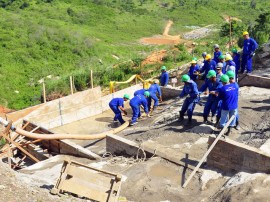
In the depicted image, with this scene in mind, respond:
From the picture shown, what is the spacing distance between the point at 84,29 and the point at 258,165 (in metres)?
31.4

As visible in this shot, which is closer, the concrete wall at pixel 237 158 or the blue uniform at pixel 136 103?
the concrete wall at pixel 237 158

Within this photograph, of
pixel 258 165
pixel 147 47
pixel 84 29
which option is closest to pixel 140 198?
A: pixel 258 165

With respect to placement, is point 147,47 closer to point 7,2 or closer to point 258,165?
point 7,2

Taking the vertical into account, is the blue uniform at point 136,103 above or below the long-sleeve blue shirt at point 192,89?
below

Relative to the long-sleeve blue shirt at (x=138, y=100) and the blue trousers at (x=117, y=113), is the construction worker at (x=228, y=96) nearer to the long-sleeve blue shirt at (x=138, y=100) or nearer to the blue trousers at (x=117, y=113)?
the long-sleeve blue shirt at (x=138, y=100)

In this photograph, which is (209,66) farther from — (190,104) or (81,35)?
(81,35)

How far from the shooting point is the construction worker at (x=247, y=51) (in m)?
13.0

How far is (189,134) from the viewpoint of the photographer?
31.9 ft

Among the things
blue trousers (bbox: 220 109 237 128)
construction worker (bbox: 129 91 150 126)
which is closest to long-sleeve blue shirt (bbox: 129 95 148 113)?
construction worker (bbox: 129 91 150 126)

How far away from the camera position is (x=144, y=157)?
8773 mm

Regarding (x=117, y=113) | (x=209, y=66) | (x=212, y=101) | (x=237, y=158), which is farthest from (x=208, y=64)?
(x=237, y=158)

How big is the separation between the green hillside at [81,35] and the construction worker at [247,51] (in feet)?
19.9

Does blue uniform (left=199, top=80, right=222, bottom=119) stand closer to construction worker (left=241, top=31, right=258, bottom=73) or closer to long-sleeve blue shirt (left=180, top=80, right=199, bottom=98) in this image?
long-sleeve blue shirt (left=180, top=80, right=199, bottom=98)

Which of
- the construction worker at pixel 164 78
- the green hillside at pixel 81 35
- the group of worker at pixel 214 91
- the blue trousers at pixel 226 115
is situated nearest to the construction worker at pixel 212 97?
the group of worker at pixel 214 91
